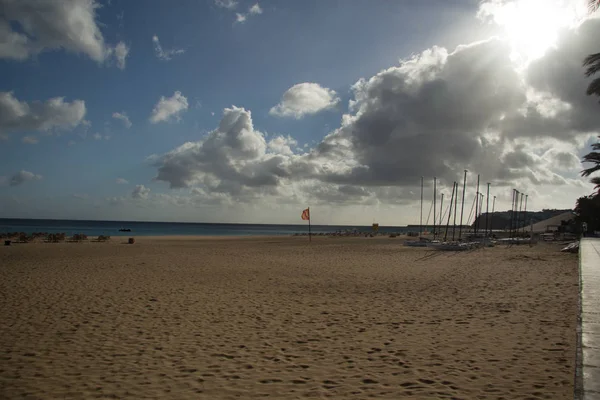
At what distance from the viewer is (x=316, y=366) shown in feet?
20.6

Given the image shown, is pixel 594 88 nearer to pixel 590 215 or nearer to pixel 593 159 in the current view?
pixel 593 159

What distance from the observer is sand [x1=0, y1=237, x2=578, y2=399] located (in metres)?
5.47

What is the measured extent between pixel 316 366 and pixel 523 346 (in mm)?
3767

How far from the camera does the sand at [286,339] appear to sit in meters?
5.47

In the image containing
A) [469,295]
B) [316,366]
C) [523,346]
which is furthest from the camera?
[469,295]

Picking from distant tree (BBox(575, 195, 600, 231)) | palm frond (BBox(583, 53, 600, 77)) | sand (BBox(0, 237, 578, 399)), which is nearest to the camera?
sand (BBox(0, 237, 578, 399))

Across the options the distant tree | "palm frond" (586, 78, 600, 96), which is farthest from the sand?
the distant tree

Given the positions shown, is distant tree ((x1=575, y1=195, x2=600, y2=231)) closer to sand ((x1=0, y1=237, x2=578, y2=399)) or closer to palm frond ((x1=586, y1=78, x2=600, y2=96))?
palm frond ((x1=586, y1=78, x2=600, y2=96))

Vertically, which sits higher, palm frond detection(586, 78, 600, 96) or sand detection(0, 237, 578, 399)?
palm frond detection(586, 78, 600, 96)

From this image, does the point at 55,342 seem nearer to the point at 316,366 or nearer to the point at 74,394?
the point at 74,394

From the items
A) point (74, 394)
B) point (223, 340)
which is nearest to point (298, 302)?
point (223, 340)

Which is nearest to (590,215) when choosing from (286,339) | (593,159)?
(593,159)

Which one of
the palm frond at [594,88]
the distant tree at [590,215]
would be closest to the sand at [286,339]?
the palm frond at [594,88]

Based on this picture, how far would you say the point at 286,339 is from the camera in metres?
7.79
